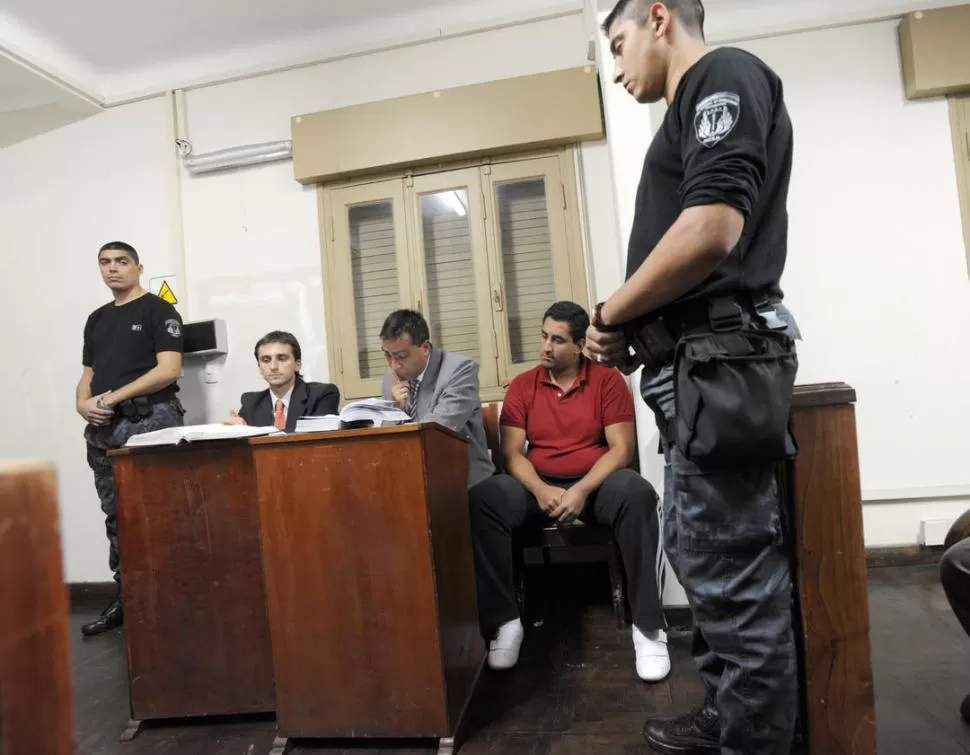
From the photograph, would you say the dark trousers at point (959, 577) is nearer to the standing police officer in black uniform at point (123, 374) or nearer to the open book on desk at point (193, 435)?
the open book on desk at point (193, 435)

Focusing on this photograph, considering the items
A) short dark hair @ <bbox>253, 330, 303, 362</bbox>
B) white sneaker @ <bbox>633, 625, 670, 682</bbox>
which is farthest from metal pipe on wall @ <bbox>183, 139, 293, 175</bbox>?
white sneaker @ <bbox>633, 625, 670, 682</bbox>

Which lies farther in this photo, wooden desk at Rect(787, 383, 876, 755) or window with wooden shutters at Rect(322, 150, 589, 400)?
window with wooden shutters at Rect(322, 150, 589, 400)

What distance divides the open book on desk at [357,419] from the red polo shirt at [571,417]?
2.64 ft

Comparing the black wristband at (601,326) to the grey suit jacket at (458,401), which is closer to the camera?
the black wristband at (601,326)

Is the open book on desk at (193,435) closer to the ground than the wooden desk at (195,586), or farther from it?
farther from it

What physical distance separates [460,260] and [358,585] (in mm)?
1849

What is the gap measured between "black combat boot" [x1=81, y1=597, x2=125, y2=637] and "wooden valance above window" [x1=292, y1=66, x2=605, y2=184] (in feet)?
6.78

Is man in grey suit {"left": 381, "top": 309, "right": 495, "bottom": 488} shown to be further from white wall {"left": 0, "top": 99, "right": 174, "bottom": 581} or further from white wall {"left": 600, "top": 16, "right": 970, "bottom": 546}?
white wall {"left": 0, "top": 99, "right": 174, "bottom": 581}

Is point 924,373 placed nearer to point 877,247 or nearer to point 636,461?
point 877,247

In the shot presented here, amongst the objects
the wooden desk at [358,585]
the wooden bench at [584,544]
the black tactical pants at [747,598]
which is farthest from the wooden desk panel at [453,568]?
the black tactical pants at [747,598]

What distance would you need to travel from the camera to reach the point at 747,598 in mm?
950

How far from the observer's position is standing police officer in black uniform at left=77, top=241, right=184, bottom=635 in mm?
2379

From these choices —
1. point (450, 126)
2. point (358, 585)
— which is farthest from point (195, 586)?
point (450, 126)

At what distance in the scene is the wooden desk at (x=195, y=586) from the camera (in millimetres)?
1500
